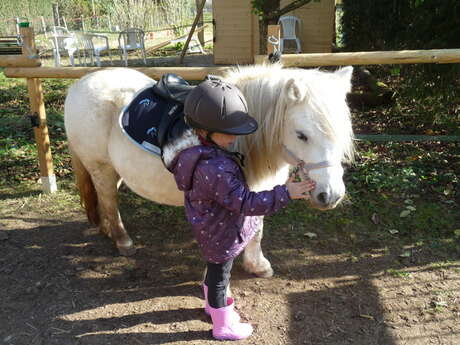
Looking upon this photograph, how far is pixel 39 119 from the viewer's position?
4312 millimetres

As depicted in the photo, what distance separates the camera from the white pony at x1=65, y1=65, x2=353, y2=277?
206 centimetres

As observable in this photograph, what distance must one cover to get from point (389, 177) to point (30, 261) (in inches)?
150

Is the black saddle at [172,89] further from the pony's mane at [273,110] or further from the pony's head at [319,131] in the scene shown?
the pony's head at [319,131]

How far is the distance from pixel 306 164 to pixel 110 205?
6.58ft

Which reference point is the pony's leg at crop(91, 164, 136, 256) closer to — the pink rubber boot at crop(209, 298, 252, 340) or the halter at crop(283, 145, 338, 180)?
the pink rubber boot at crop(209, 298, 252, 340)

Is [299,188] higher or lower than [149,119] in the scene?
lower

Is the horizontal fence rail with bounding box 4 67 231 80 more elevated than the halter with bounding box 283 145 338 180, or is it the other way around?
the horizontal fence rail with bounding box 4 67 231 80

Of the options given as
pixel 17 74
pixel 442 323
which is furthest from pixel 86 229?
pixel 442 323

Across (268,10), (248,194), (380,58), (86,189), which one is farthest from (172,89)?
(268,10)

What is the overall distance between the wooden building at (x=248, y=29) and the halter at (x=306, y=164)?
385 inches

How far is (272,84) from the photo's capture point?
2.29m

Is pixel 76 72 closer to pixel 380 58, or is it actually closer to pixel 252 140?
pixel 252 140


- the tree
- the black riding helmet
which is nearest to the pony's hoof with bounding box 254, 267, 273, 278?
the black riding helmet

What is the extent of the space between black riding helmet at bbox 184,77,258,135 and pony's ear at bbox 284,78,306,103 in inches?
10.4
